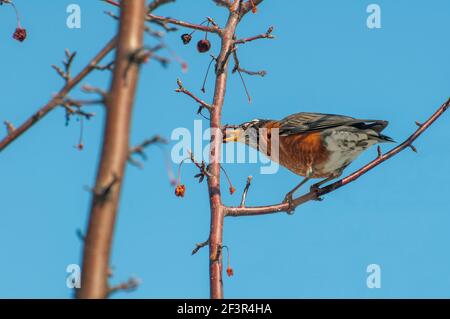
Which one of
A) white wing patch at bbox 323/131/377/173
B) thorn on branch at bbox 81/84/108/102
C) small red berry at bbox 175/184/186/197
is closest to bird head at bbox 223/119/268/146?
white wing patch at bbox 323/131/377/173

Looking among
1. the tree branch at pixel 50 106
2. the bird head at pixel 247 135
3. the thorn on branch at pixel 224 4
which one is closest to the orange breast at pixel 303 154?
the bird head at pixel 247 135

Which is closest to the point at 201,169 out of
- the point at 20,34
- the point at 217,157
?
the point at 217,157

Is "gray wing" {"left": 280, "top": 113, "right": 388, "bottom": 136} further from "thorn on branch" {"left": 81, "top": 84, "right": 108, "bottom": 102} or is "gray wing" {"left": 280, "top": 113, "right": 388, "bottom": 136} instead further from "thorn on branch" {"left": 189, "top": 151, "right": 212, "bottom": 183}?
"thorn on branch" {"left": 81, "top": 84, "right": 108, "bottom": 102}

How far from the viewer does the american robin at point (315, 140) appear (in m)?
6.02

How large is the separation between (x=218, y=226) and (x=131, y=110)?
2523 mm

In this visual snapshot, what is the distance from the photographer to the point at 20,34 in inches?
159

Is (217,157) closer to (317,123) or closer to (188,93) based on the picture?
(188,93)

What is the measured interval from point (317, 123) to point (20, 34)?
3.40 metres

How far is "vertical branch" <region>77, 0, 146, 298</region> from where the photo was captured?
1336 millimetres

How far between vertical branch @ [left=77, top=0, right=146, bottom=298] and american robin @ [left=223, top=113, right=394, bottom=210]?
14.0 feet
